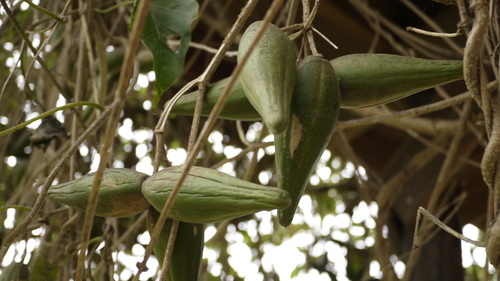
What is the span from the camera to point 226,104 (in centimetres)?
52

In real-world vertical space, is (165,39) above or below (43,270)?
above

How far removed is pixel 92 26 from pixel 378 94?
562mm

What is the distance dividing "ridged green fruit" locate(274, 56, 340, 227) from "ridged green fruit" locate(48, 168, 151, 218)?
0.35ft

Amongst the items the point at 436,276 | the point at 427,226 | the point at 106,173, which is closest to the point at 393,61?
the point at 106,173

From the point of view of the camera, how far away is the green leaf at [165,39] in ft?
1.69

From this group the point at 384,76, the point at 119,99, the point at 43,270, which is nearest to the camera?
the point at 119,99

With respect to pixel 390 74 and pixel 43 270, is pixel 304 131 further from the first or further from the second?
pixel 43 270

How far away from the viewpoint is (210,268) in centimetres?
162

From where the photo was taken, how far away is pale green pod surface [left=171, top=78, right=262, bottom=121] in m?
0.52

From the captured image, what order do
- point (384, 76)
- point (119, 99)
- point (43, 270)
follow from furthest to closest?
1. point (43, 270)
2. point (384, 76)
3. point (119, 99)

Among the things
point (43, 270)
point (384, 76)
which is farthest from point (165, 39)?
point (43, 270)

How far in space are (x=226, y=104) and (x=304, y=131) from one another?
0.27 ft

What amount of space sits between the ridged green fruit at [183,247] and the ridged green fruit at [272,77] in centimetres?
11

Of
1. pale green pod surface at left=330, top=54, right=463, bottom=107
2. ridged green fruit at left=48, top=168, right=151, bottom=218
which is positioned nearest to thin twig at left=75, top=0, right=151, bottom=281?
ridged green fruit at left=48, top=168, right=151, bottom=218
